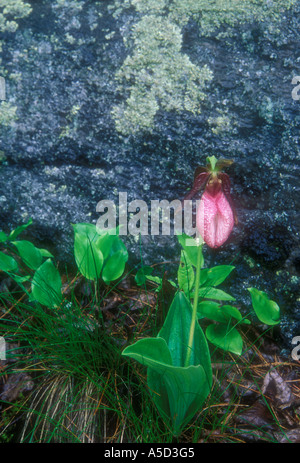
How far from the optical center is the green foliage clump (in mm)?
2025

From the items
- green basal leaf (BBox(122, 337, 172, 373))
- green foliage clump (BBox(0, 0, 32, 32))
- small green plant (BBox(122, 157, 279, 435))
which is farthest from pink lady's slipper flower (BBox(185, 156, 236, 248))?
green foliage clump (BBox(0, 0, 32, 32))

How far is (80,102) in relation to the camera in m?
1.98

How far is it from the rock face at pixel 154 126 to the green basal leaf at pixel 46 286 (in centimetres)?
28

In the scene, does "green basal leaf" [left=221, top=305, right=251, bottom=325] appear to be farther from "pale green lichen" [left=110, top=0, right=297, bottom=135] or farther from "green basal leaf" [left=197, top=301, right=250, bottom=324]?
"pale green lichen" [left=110, top=0, right=297, bottom=135]

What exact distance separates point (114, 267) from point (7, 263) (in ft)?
1.72

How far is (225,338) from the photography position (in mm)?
1688

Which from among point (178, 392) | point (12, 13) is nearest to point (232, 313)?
point (178, 392)

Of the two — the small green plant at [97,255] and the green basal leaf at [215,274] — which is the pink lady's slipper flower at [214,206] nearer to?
the green basal leaf at [215,274]

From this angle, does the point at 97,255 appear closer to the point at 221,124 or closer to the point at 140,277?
the point at 140,277

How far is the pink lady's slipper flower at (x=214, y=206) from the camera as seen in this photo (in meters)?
1.43

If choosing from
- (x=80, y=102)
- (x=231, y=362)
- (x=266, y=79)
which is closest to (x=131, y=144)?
(x=80, y=102)

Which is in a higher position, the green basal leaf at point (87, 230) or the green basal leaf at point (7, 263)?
the green basal leaf at point (87, 230)

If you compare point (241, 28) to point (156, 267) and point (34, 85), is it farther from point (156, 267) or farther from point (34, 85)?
point (156, 267)

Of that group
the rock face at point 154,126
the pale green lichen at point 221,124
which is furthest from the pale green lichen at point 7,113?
the pale green lichen at point 221,124
